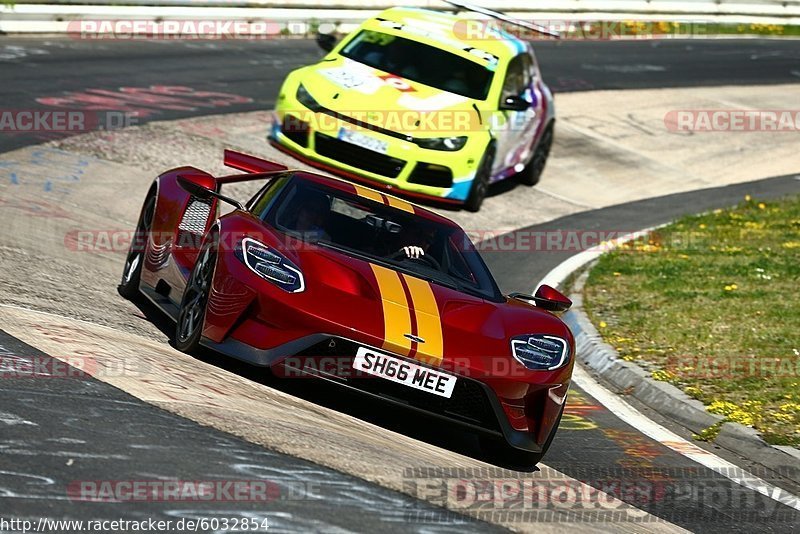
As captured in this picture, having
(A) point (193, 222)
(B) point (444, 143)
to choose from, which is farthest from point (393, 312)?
(B) point (444, 143)

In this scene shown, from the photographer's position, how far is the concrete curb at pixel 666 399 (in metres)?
7.61

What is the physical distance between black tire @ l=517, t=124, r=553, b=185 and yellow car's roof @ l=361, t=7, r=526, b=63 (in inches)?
47.8

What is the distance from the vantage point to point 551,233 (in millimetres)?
14617

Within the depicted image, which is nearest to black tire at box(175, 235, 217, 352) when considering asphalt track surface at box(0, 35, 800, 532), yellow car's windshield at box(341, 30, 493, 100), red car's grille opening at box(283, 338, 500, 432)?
asphalt track surface at box(0, 35, 800, 532)

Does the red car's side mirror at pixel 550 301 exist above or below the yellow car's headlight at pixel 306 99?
above

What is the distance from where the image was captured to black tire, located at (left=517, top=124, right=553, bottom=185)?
651 inches

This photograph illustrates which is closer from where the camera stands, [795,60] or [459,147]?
[459,147]

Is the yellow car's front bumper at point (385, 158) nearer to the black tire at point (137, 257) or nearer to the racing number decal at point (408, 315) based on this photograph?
the black tire at point (137, 257)

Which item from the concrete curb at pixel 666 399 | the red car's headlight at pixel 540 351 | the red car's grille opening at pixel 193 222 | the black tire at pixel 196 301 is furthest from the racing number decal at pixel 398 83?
the red car's headlight at pixel 540 351

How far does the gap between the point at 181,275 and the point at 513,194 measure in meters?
8.65

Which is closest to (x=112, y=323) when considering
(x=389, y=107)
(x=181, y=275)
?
A: (x=181, y=275)

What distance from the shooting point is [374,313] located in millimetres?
6570

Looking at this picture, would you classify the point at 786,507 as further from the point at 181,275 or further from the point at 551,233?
the point at 551,233

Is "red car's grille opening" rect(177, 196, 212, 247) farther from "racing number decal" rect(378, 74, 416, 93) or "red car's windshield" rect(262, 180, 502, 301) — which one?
"racing number decal" rect(378, 74, 416, 93)
